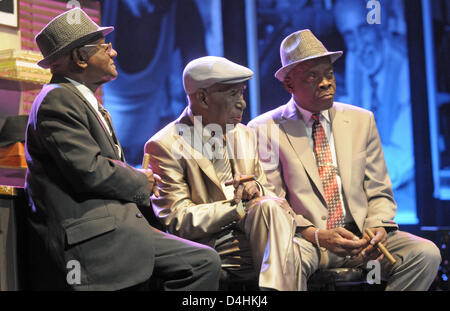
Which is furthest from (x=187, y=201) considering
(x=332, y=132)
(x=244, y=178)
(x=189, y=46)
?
(x=189, y=46)

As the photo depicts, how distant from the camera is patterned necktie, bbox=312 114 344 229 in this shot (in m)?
4.11

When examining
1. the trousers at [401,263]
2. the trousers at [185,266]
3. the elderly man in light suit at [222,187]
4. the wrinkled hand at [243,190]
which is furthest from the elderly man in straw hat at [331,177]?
the trousers at [185,266]

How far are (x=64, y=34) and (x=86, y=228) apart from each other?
1078 millimetres

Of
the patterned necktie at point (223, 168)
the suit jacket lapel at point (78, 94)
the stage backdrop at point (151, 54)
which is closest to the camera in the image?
the suit jacket lapel at point (78, 94)

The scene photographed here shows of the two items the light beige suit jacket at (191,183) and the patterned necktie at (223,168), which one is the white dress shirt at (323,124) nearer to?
the light beige suit jacket at (191,183)

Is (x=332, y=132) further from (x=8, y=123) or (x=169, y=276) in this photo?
(x=8, y=123)

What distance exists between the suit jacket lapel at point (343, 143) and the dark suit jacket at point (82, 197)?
4.77ft

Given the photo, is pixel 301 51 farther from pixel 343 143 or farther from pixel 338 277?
pixel 338 277

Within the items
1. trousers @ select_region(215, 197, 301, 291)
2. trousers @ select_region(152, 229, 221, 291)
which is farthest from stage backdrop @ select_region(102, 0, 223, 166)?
trousers @ select_region(152, 229, 221, 291)

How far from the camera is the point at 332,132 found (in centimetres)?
429

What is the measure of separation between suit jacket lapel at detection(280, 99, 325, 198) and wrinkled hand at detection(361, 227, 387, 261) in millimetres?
410

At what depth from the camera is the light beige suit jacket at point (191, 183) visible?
3.70 metres

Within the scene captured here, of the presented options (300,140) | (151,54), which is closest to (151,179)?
(300,140)

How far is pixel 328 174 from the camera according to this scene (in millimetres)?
4172
